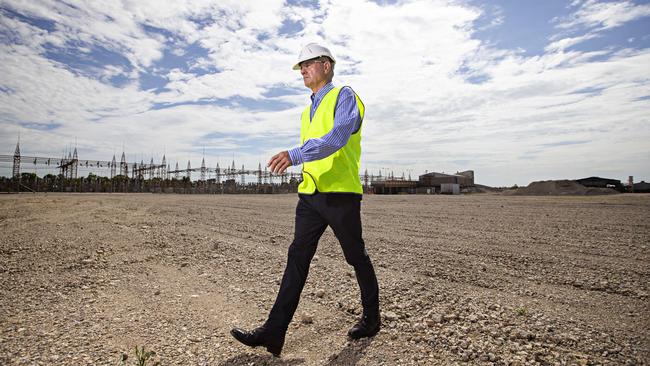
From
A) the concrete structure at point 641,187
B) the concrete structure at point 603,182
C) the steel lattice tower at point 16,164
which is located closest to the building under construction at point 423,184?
the concrete structure at point 603,182

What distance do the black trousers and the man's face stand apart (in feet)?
3.11

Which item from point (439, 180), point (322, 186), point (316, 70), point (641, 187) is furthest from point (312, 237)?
point (439, 180)

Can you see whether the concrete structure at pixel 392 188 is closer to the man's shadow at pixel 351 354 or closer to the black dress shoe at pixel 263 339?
the man's shadow at pixel 351 354

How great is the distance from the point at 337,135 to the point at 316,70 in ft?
2.33

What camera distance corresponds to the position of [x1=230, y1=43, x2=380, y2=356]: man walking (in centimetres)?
258

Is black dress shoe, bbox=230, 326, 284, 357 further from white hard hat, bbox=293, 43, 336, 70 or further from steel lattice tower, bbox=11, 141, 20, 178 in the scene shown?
steel lattice tower, bbox=11, 141, 20, 178

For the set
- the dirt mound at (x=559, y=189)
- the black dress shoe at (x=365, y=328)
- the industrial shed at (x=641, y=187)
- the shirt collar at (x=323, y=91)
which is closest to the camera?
the shirt collar at (x=323, y=91)

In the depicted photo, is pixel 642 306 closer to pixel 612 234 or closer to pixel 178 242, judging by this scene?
pixel 612 234

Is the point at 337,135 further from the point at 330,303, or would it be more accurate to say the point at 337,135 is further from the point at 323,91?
the point at 330,303

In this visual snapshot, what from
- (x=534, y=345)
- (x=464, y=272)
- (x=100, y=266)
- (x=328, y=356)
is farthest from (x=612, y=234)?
(x=100, y=266)

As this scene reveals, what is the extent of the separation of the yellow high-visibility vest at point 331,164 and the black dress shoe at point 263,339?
3.67 ft

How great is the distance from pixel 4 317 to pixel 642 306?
A: 6395mm

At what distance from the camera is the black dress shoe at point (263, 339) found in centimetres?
273

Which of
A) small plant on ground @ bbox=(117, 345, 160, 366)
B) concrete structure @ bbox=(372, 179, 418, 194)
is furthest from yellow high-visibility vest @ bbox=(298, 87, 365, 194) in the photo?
concrete structure @ bbox=(372, 179, 418, 194)
